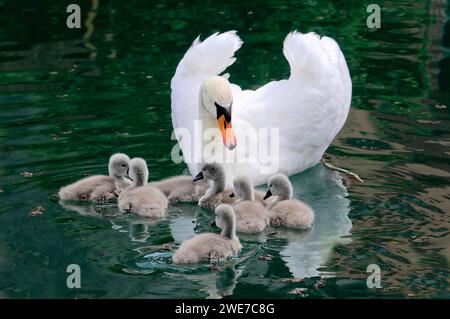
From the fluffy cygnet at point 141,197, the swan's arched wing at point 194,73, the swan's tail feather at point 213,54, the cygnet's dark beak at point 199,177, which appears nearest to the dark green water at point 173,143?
the fluffy cygnet at point 141,197

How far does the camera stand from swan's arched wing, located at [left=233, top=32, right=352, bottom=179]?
9.93 m

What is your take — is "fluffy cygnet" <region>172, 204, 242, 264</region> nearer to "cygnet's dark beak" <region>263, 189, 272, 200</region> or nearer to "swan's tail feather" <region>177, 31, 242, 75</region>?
"cygnet's dark beak" <region>263, 189, 272, 200</region>

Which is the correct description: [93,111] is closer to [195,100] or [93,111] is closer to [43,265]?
[195,100]

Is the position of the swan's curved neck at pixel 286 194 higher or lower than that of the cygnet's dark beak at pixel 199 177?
Result: lower

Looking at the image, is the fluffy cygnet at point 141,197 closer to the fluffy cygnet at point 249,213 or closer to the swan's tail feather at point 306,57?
the fluffy cygnet at point 249,213

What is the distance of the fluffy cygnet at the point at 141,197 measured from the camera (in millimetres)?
8805

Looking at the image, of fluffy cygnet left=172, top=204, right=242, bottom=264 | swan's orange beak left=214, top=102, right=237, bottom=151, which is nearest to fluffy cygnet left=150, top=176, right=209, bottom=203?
swan's orange beak left=214, top=102, right=237, bottom=151

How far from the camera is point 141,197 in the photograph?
8.84 meters

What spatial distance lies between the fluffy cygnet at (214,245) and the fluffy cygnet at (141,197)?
825 mm

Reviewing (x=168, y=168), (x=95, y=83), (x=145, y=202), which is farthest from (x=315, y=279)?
(x=95, y=83)

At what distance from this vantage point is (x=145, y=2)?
53.3 feet

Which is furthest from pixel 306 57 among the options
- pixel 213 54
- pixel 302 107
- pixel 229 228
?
pixel 229 228

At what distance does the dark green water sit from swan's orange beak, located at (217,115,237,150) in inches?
23.1

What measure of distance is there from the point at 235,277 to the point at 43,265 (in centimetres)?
130
